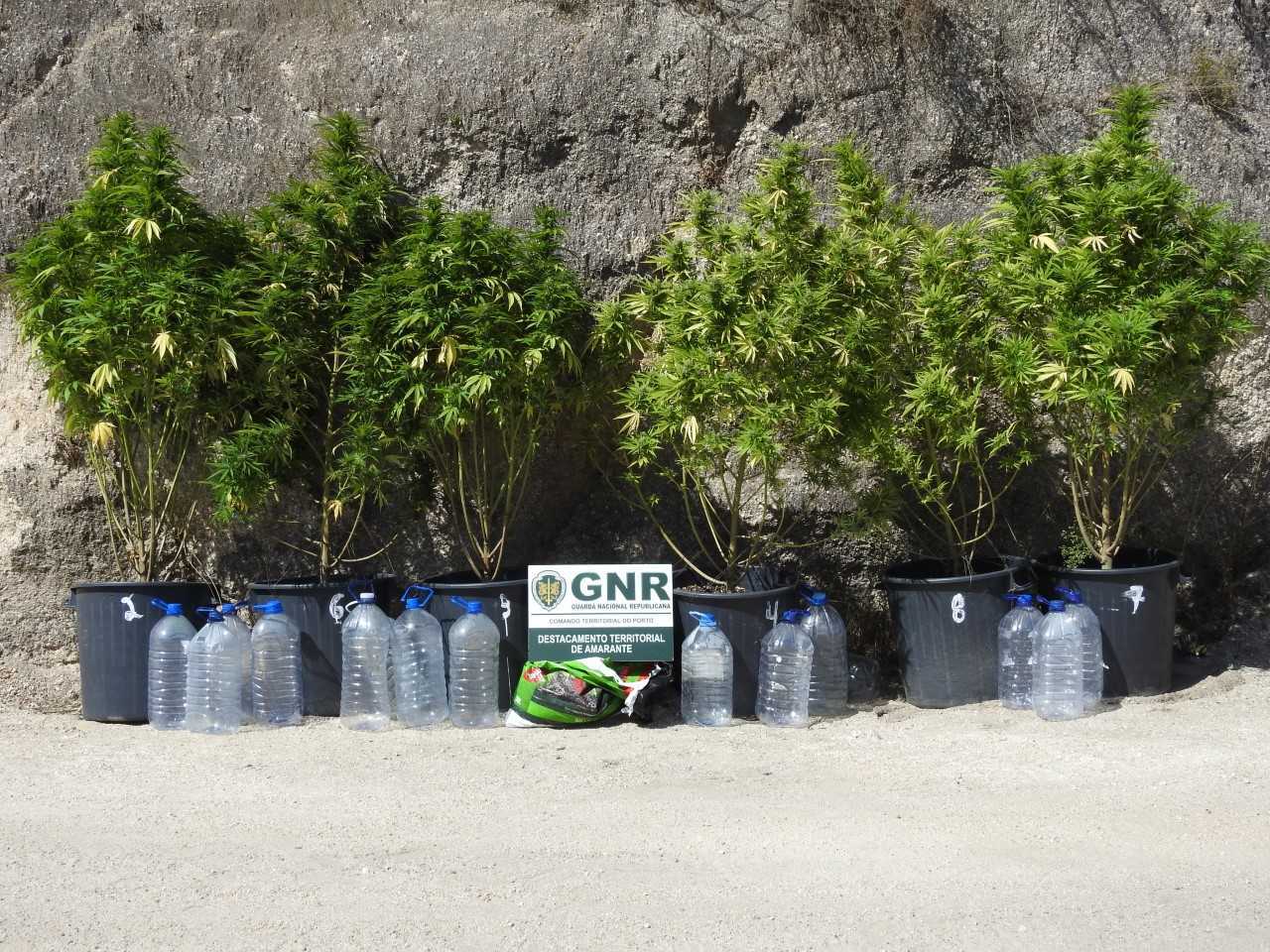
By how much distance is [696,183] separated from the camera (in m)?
6.29

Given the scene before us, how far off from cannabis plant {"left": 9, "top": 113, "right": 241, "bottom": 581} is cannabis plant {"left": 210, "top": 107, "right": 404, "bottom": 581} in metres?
0.18

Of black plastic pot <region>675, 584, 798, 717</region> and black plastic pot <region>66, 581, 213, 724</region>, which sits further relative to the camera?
black plastic pot <region>66, 581, 213, 724</region>

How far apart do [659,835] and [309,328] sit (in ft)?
9.73

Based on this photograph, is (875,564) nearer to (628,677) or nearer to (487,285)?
(628,677)

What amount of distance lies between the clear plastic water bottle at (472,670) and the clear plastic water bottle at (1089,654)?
98.0 inches

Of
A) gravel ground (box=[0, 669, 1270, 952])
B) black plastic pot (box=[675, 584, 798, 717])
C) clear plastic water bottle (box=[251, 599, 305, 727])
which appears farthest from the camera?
clear plastic water bottle (box=[251, 599, 305, 727])

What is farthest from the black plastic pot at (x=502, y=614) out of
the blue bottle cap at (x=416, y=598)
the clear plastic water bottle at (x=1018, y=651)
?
the clear plastic water bottle at (x=1018, y=651)

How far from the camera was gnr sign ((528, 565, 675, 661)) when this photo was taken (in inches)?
208

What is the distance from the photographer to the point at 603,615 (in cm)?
530

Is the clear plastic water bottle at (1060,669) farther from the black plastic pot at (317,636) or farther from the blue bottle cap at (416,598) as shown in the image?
the black plastic pot at (317,636)

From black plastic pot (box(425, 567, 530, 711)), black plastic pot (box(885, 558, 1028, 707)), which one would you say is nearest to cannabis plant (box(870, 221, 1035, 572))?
black plastic pot (box(885, 558, 1028, 707))

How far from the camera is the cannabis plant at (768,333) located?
5.00 metres

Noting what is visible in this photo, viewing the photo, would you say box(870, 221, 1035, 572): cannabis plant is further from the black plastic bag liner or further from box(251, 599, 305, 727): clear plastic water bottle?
box(251, 599, 305, 727): clear plastic water bottle

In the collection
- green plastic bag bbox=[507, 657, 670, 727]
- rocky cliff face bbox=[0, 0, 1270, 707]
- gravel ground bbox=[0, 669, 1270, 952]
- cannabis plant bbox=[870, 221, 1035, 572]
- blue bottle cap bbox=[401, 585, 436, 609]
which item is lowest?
gravel ground bbox=[0, 669, 1270, 952]
